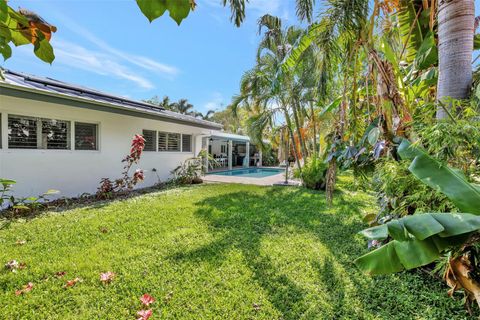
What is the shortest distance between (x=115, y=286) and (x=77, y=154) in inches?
297

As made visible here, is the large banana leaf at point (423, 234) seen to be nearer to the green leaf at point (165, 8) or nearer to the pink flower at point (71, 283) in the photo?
the green leaf at point (165, 8)

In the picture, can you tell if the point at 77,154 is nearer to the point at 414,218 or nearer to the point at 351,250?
the point at 351,250

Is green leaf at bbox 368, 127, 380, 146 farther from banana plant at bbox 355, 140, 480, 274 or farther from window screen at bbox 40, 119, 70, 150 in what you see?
window screen at bbox 40, 119, 70, 150

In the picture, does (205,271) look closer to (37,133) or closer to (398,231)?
(398,231)

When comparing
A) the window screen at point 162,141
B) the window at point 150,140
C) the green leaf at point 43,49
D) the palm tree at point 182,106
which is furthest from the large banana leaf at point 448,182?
the palm tree at point 182,106

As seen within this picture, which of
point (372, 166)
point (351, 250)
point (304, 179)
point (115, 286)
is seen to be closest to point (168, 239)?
point (115, 286)

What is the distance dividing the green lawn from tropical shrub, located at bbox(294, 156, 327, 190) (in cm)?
497

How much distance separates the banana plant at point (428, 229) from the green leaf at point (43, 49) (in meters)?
2.43

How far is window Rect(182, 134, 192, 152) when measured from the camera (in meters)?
15.1

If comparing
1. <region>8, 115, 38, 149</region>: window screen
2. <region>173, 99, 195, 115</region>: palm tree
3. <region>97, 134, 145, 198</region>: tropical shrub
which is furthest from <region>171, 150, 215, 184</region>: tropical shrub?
<region>173, 99, 195, 115</region>: palm tree

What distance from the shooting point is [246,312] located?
300 cm

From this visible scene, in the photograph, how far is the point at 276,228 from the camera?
6.05 m

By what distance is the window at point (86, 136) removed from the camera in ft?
30.6

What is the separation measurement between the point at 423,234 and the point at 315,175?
10607 mm
